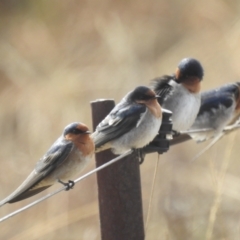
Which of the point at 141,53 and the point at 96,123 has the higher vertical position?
the point at 141,53

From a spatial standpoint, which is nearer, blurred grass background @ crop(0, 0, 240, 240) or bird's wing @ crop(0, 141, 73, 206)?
bird's wing @ crop(0, 141, 73, 206)

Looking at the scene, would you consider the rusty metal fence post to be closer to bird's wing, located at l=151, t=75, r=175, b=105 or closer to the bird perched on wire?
bird's wing, located at l=151, t=75, r=175, b=105

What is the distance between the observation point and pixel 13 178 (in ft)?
19.2

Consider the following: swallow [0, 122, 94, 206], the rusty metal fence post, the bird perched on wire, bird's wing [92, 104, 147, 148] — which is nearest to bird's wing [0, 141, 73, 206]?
swallow [0, 122, 94, 206]

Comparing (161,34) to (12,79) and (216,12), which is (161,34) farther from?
(12,79)

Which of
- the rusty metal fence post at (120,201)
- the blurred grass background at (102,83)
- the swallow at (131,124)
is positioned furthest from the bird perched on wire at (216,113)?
the rusty metal fence post at (120,201)

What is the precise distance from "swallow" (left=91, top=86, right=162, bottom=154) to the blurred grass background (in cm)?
99

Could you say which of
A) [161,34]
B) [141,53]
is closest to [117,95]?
[141,53]

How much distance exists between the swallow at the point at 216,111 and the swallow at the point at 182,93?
2.17ft

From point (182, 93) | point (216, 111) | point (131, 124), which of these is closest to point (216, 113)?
point (216, 111)

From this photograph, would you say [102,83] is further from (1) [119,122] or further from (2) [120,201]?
(2) [120,201]

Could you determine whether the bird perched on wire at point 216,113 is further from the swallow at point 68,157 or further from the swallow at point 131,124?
the swallow at point 68,157

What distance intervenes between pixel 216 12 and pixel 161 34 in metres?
0.73

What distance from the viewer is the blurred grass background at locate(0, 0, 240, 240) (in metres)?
5.46
